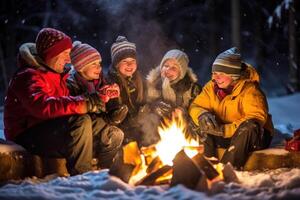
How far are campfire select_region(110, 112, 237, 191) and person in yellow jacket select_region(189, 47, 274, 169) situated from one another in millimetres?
422

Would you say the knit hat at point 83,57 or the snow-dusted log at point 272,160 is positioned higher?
the knit hat at point 83,57

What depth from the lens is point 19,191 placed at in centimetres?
453

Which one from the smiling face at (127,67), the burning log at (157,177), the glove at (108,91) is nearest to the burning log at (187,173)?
the burning log at (157,177)

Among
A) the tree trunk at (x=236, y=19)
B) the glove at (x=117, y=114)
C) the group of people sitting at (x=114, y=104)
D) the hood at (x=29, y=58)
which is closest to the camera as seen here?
the group of people sitting at (x=114, y=104)

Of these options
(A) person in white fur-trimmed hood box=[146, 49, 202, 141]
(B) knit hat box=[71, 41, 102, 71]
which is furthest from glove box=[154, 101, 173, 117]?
(B) knit hat box=[71, 41, 102, 71]

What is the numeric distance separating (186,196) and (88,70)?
242cm

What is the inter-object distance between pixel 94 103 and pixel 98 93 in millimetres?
212

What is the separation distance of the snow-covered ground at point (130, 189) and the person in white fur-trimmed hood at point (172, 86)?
5.03ft

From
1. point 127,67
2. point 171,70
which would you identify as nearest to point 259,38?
point 171,70

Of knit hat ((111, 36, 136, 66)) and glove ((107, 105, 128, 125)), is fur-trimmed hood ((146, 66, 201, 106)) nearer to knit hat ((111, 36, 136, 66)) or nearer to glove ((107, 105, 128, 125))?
knit hat ((111, 36, 136, 66))

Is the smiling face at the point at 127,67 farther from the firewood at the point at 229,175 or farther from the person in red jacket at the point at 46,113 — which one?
the firewood at the point at 229,175

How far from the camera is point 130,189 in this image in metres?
4.51

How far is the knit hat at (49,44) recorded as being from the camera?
546 centimetres

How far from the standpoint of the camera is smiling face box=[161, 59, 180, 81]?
6488 millimetres
